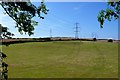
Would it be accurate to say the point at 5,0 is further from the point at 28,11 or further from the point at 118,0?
the point at 118,0

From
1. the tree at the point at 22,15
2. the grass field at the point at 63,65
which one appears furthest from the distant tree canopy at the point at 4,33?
the grass field at the point at 63,65

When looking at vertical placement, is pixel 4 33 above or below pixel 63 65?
above

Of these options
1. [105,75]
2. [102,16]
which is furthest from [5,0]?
[105,75]

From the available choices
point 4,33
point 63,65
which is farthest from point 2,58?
point 63,65

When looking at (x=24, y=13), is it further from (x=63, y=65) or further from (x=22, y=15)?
(x=63, y=65)

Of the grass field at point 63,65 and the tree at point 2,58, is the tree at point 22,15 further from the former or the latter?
the grass field at point 63,65

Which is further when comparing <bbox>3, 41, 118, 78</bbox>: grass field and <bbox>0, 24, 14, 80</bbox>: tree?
<bbox>3, 41, 118, 78</bbox>: grass field

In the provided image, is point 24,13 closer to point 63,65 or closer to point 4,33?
point 4,33

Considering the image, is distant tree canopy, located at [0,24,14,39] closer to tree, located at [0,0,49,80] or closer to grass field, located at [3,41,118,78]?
tree, located at [0,0,49,80]

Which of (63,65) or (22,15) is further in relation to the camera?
(63,65)

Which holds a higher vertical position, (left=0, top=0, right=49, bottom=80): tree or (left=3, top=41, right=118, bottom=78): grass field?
(left=0, top=0, right=49, bottom=80): tree

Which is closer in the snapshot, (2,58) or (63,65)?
(2,58)

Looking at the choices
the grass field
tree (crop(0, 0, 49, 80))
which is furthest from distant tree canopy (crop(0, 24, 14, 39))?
the grass field

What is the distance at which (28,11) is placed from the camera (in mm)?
11734
